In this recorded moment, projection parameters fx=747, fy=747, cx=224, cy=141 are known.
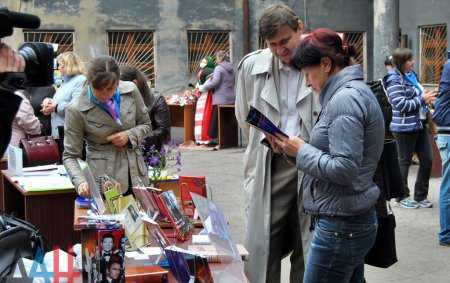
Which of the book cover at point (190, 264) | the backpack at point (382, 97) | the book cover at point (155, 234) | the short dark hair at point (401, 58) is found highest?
the short dark hair at point (401, 58)

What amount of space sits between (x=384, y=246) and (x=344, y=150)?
0.86 meters

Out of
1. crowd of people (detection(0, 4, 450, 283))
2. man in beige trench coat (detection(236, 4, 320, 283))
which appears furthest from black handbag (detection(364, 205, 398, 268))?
man in beige trench coat (detection(236, 4, 320, 283))

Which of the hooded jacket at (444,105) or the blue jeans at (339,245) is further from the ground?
the hooded jacket at (444,105)

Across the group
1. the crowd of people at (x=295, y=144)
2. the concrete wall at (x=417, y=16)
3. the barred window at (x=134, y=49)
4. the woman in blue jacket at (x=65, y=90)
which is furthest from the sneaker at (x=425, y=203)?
the barred window at (x=134, y=49)

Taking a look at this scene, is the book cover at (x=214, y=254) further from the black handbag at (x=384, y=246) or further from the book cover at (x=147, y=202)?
the black handbag at (x=384, y=246)

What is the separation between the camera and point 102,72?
175 inches

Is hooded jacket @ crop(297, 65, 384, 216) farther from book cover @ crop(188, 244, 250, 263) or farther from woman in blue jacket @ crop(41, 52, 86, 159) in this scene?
woman in blue jacket @ crop(41, 52, 86, 159)

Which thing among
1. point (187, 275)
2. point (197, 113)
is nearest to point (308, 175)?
point (187, 275)

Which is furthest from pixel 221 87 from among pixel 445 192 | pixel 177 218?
pixel 177 218

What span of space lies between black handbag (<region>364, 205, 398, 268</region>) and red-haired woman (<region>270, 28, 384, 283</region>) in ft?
1.35

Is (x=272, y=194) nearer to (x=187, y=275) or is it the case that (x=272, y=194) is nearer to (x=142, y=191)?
(x=142, y=191)

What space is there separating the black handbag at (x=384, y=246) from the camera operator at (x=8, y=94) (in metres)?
2.18

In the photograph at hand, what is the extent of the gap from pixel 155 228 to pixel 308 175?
0.77 meters

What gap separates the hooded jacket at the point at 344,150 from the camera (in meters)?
3.06
